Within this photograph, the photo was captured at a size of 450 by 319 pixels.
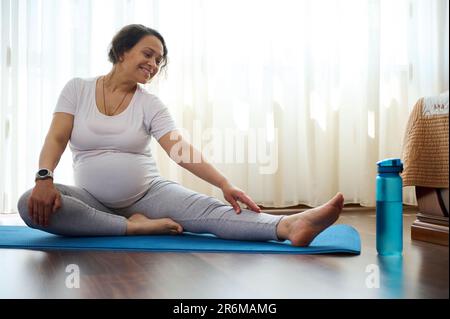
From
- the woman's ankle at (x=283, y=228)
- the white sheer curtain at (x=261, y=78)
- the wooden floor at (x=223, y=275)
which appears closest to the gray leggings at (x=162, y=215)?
the woman's ankle at (x=283, y=228)

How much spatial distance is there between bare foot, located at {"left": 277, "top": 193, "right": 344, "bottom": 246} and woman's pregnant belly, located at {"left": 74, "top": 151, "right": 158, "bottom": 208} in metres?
0.51

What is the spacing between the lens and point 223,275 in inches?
48.8

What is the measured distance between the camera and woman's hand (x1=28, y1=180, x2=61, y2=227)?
1.61 meters

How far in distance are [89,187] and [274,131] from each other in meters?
1.36

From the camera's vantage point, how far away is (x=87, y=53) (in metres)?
2.82

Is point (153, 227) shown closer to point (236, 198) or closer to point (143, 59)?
point (236, 198)

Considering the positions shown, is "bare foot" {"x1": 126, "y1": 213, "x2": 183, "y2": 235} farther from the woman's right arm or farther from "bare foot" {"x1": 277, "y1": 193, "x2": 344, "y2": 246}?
"bare foot" {"x1": 277, "y1": 193, "x2": 344, "y2": 246}

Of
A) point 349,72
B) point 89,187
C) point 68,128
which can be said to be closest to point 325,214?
point 89,187

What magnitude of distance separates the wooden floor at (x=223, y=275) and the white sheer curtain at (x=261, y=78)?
4.51ft

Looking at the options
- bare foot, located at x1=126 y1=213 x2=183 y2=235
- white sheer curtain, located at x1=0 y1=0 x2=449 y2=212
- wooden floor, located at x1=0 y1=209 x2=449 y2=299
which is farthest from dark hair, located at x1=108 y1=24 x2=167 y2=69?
white sheer curtain, located at x1=0 y1=0 x2=449 y2=212

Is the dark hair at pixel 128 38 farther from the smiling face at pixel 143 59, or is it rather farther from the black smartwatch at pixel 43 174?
the black smartwatch at pixel 43 174

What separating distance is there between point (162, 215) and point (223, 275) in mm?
608

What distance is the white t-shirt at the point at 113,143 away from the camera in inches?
71.2
